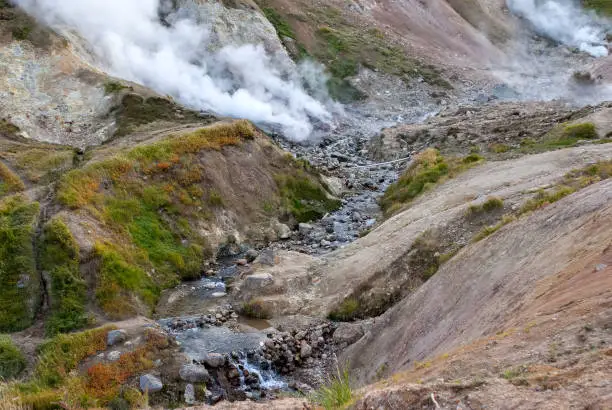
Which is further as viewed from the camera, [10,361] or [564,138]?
[564,138]

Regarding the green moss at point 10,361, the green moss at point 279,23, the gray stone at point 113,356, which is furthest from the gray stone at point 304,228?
the green moss at point 279,23

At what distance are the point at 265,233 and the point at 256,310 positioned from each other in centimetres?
847

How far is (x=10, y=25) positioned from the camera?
132 ft

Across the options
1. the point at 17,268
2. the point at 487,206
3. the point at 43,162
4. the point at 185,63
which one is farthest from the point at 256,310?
the point at 185,63

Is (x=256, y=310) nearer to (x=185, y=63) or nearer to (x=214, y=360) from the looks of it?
(x=214, y=360)

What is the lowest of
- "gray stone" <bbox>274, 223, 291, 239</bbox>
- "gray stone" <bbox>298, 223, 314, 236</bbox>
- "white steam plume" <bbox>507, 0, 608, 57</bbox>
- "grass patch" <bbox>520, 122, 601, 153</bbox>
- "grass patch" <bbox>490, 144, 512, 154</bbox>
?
"gray stone" <bbox>274, 223, 291, 239</bbox>

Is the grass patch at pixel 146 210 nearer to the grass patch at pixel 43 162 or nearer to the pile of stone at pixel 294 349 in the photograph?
the grass patch at pixel 43 162

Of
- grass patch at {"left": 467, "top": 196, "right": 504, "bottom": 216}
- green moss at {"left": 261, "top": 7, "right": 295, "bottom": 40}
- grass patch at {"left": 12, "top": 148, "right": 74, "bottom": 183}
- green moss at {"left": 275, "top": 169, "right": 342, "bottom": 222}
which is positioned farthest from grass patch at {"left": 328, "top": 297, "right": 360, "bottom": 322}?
green moss at {"left": 261, "top": 7, "right": 295, "bottom": 40}

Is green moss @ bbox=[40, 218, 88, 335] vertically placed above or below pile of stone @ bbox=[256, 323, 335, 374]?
below

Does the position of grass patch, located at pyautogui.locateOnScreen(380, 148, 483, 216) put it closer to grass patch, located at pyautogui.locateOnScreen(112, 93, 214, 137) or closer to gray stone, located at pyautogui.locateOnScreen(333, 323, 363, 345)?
gray stone, located at pyautogui.locateOnScreen(333, 323, 363, 345)

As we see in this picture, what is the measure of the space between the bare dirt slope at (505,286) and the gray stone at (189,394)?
5.21m

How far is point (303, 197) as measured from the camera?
33438 mm

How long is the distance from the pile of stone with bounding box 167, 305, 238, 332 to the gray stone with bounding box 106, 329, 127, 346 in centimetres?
231

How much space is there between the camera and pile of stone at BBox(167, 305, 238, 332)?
21156 millimetres
